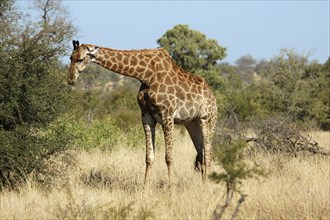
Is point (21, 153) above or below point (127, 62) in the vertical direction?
below

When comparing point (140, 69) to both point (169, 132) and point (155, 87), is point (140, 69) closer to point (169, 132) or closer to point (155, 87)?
point (155, 87)

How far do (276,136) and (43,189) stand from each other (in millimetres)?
5070

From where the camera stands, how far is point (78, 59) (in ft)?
27.3

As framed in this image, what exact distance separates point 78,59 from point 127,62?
2.59 feet

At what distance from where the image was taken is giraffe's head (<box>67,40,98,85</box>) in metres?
8.29

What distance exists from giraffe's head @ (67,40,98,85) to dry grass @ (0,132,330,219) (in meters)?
1.60

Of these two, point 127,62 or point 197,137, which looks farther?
point 197,137

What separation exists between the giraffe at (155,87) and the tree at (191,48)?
73.0 feet

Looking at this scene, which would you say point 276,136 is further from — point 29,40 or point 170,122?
point 29,40

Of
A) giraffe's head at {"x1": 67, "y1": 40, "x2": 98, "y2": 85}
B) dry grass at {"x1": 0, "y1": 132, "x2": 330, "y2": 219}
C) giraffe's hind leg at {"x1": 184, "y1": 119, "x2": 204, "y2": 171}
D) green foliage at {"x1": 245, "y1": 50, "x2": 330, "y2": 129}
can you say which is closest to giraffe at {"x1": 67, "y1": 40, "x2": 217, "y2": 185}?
giraffe's head at {"x1": 67, "y1": 40, "x2": 98, "y2": 85}

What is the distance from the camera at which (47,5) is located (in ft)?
101

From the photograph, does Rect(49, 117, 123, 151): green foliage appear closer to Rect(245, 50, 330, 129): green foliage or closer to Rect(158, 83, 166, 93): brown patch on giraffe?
Rect(158, 83, 166, 93): brown patch on giraffe

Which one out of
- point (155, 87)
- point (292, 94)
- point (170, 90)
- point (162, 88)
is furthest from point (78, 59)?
point (292, 94)

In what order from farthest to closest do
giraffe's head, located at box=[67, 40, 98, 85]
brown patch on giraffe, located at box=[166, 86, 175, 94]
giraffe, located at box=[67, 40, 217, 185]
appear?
brown patch on giraffe, located at box=[166, 86, 175, 94], giraffe, located at box=[67, 40, 217, 185], giraffe's head, located at box=[67, 40, 98, 85]
